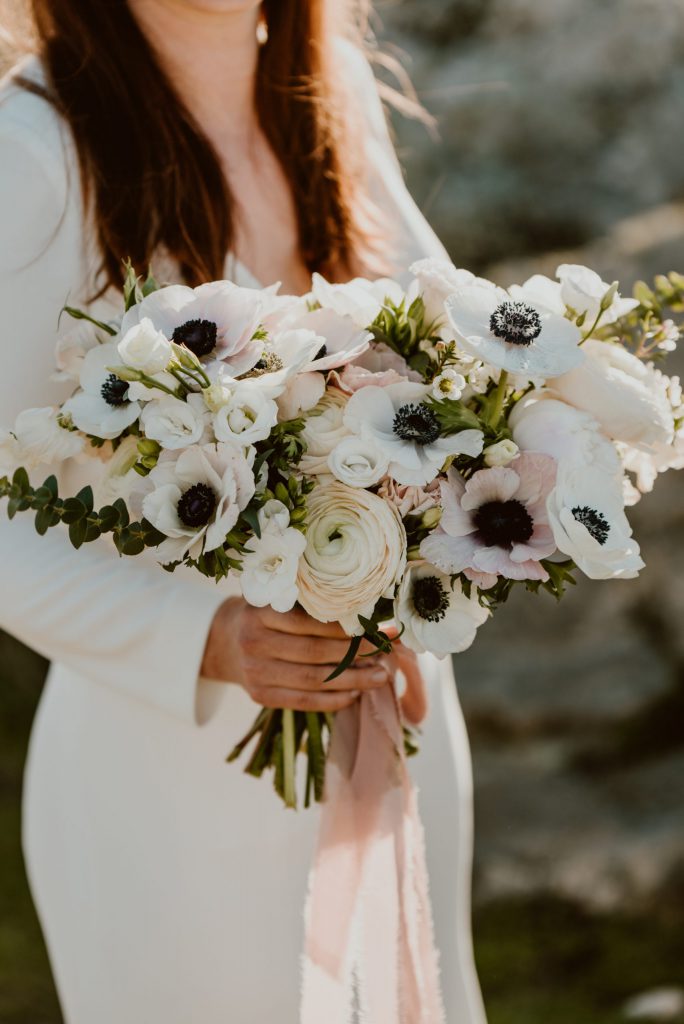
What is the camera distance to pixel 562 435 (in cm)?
130

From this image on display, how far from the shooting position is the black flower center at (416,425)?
4.14 feet

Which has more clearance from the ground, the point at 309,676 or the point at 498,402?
the point at 498,402

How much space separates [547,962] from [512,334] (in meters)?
2.99

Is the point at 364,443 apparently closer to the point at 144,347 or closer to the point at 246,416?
the point at 246,416

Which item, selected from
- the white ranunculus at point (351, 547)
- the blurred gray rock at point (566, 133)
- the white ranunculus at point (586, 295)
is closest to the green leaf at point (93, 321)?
the white ranunculus at point (351, 547)

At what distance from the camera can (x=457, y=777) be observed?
1.95m

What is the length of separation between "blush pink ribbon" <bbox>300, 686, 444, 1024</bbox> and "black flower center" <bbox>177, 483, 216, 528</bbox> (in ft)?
1.60

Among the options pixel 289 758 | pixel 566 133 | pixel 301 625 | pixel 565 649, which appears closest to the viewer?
pixel 301 625

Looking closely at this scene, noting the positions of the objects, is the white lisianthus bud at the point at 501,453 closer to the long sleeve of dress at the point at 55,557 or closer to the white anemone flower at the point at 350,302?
the white anemone flower at the point at 350,302

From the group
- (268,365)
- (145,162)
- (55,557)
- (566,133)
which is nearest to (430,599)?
(268,365)

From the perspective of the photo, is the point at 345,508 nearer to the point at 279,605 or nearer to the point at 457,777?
the point at 279,605

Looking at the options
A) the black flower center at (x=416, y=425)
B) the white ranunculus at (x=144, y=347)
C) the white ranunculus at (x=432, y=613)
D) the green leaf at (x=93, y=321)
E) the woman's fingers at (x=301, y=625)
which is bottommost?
the woman's fingers at (x=301, y=625)

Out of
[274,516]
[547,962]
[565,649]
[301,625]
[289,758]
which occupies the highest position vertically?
[274,516]

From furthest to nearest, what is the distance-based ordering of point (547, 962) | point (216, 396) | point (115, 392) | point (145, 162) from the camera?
1. point (547, 962)
2. point (145, 162)
3. point (115, 392)
4. point (216, 396)
